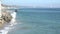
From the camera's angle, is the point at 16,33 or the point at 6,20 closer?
the point at 16,33

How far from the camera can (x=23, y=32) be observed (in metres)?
29.4

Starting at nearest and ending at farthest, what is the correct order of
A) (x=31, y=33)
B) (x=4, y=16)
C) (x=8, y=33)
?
(x=8, y=33)
(x=31, y=33)
(x=4, y=16)

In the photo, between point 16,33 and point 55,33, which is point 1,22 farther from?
point 55,33

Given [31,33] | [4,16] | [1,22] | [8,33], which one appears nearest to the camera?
[8,33]

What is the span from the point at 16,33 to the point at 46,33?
4.74m

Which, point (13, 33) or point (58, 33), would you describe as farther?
point (58, 33)

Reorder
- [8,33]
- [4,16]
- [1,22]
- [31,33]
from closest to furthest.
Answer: [8,33], [31,33], [1,22], [4,16]

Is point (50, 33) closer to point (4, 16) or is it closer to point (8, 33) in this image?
point (8, 33)

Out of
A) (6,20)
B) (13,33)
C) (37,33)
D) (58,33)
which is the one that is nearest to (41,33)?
(37,33)

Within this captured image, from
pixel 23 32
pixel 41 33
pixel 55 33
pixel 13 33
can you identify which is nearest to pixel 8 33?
pixel 13 33

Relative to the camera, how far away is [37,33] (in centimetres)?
2959

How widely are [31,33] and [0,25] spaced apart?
4743 millimetres

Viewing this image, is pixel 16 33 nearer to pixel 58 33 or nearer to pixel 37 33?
pixel 37 33

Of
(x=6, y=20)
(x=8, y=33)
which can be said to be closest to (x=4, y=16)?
(x=6, y=20)
